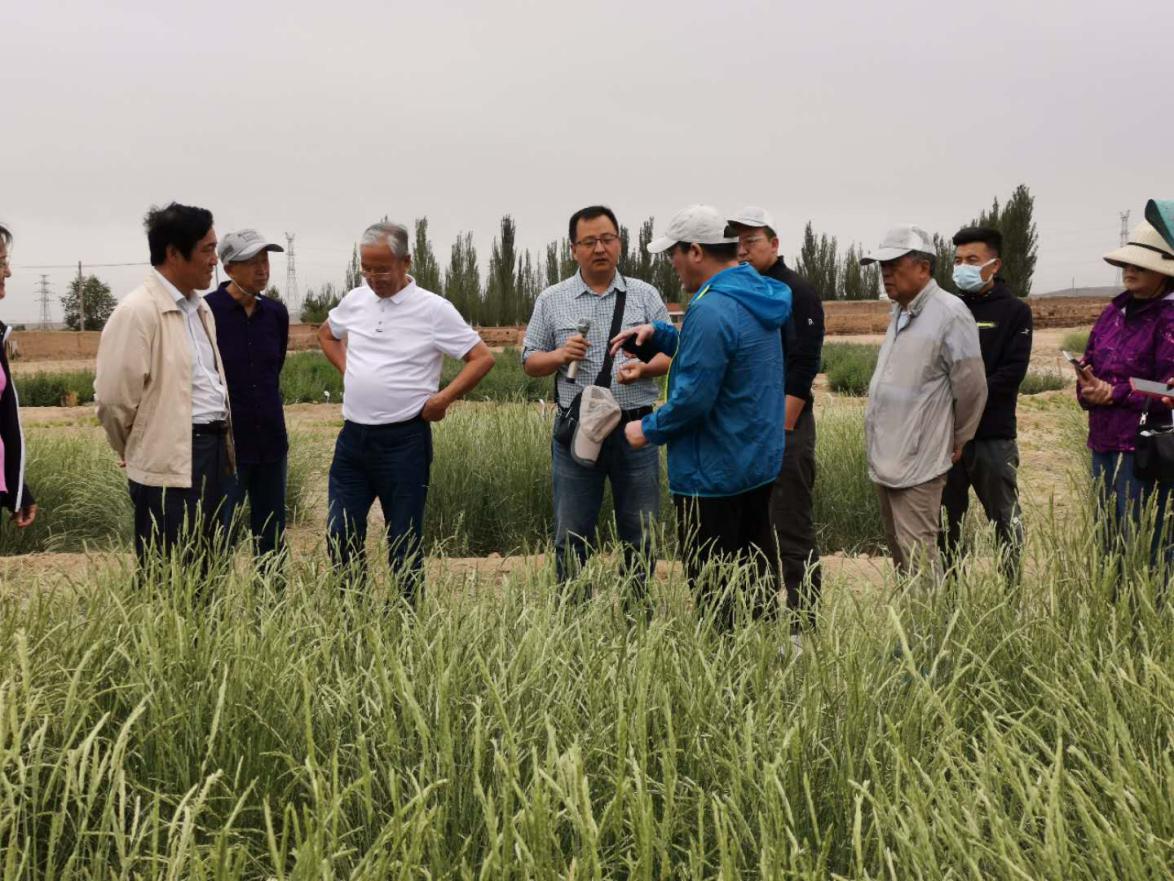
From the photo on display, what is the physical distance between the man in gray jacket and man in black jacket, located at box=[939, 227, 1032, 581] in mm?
455

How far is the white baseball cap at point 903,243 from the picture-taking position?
3.74m

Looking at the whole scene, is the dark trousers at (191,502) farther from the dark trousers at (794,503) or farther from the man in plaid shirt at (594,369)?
the dark trousers at (794,503)

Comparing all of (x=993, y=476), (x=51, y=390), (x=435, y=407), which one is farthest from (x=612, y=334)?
(x=51, y=390)

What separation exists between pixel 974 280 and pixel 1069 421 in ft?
14.8

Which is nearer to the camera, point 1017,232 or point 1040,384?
point 1040,384

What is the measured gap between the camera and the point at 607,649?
2.51 metres

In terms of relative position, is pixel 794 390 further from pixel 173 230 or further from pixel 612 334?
pixel 173 230

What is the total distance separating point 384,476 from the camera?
4027mm

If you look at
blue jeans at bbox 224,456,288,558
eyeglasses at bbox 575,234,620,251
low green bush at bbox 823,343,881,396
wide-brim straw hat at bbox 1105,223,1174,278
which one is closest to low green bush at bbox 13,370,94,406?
low green bush at bbox 823,343,881,396

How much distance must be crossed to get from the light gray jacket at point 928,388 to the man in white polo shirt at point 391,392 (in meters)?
1.62

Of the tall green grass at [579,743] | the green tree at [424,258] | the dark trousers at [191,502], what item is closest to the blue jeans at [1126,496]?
the tall green grass at [579,743]

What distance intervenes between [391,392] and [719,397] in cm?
140

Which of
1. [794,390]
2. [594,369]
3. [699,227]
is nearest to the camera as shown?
[699,227]

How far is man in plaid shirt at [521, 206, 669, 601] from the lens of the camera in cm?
394
